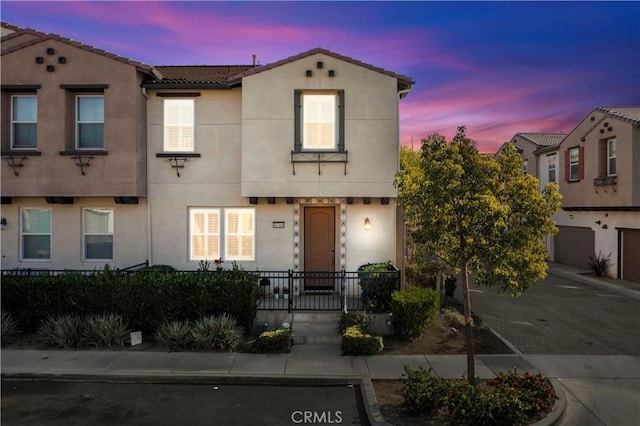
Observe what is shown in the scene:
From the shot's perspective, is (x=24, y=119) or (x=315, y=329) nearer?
(x=315, y=329)

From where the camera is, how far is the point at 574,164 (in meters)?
23.4

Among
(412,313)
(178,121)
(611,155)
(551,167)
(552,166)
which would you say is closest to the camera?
(412,313)

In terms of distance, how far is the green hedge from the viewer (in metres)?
10.3

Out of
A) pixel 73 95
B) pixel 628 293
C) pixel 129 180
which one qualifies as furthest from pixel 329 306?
pixel 628 293

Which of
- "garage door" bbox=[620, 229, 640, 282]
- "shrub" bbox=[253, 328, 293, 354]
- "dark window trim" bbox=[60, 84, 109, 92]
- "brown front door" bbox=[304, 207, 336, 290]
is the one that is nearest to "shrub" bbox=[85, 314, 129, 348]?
"shrub" bbox=[253, 328, 293, 354]

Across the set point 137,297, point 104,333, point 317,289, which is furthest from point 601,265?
point 104,333

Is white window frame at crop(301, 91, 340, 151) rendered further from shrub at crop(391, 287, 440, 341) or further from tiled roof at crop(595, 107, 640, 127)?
tiled roof at crop(595, 107, 640, 127)

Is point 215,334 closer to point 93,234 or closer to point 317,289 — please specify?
point 317,289

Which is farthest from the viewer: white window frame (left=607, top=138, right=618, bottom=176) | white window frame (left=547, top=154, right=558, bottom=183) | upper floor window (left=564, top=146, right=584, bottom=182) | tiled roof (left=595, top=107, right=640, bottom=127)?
white window frame (left=547, top=154, right=558, bottom=183)

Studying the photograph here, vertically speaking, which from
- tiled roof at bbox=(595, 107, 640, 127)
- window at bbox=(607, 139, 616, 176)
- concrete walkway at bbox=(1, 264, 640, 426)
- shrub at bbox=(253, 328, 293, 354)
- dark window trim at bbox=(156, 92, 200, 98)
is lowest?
concrete walkway at bbox=(1, 264, 640, 426)

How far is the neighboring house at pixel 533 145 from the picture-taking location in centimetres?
2770

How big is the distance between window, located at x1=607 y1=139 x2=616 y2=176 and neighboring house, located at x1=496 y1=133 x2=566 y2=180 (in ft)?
18.9

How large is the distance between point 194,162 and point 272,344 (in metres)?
6.23

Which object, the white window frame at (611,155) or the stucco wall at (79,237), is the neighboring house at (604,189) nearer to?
the white window frame at (611,155)
